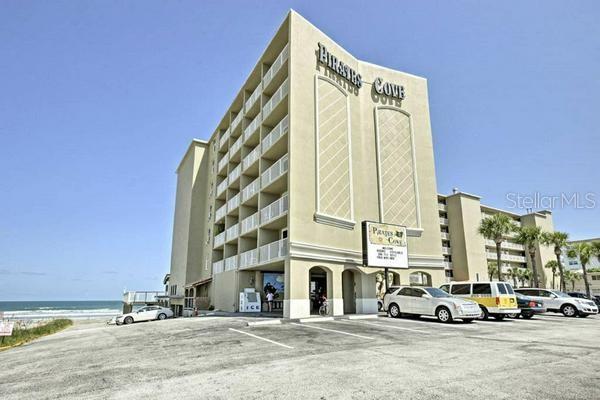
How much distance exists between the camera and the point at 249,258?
26.7m

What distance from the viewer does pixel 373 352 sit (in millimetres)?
9055

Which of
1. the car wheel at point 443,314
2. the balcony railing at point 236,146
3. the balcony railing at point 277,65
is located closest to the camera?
the car wheel at point 443,314

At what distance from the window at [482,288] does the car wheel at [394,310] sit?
4.27m

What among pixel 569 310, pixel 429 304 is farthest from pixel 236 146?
pixel 569 310

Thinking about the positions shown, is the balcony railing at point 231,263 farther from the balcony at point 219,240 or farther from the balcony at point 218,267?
the balcony at point 219,240

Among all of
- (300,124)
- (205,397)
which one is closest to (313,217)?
(300,124)

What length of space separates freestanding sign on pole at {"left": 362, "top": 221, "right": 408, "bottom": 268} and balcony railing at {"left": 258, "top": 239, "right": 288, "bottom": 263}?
16.3 feet

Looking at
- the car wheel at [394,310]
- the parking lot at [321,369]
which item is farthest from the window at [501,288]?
the parking lot at [321,369]

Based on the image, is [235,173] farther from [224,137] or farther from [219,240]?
[224,137]

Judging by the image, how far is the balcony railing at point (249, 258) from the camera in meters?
25.6

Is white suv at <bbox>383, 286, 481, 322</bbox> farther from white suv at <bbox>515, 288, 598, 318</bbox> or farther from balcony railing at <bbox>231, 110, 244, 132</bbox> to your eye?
balcony railing at <bbox>231, 110, 244, 132</bbox>

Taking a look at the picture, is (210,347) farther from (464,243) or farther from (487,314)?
(464,243)

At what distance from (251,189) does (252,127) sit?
551 centimetres

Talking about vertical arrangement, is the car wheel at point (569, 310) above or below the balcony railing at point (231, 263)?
below
